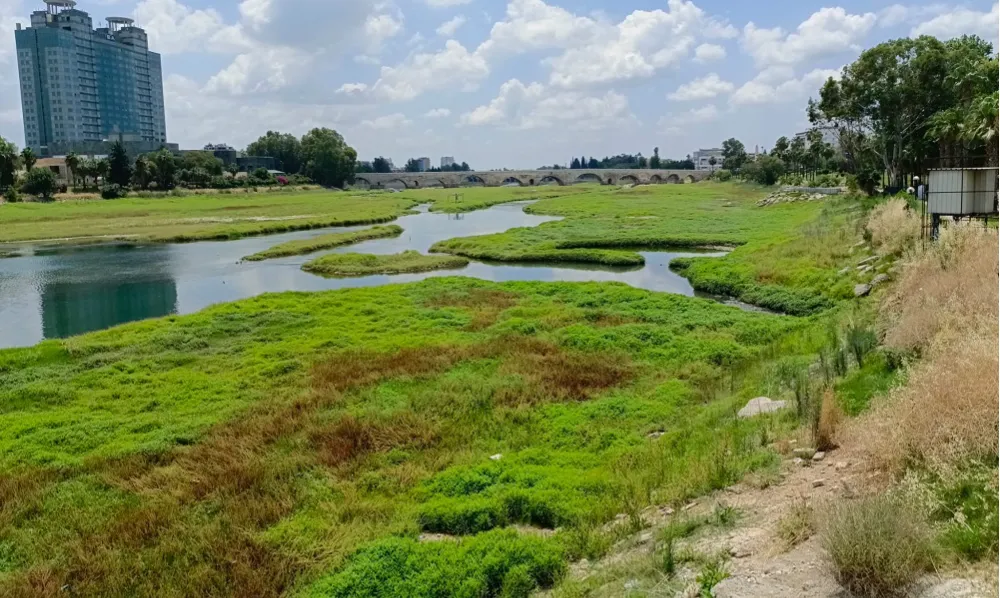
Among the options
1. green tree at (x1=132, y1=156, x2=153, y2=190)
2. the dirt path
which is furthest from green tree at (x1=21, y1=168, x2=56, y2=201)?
the dirt path

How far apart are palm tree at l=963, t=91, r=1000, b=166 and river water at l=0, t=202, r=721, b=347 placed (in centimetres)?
1203

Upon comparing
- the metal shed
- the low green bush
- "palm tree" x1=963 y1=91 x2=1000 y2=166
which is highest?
"palm tree" x1=963 y1=91 x2=1000 y2=166

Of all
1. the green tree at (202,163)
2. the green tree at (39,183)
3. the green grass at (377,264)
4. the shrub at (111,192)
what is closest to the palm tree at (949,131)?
the green grass at (377,264)

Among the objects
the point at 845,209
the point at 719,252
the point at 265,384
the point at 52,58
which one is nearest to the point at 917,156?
the point at 845,209

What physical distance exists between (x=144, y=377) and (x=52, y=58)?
193 metres

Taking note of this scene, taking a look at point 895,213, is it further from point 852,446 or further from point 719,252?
point 852,446

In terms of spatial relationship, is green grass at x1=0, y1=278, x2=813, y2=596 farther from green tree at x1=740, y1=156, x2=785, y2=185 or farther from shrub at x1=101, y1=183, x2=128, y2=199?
green tree at x1=740, y1=156, x2=785, y2=185

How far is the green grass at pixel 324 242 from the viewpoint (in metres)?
46.5

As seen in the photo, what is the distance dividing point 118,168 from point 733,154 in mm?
→ 119171

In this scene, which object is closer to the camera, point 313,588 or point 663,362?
point 313,588

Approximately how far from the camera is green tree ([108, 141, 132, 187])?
100625 millimetres

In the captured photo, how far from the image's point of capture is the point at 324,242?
171 ft

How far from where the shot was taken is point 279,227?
6369 centimetres

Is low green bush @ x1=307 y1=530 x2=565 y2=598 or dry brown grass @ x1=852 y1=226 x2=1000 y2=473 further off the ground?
dry brown grass @ x1=852 y1=226 x2=1000 y2=473
